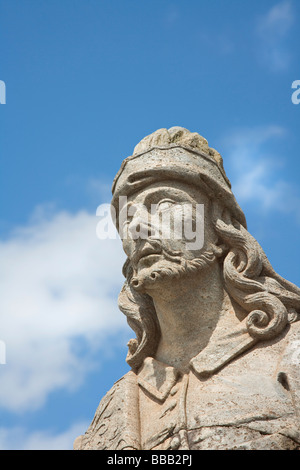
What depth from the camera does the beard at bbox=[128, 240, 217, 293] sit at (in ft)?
28.5

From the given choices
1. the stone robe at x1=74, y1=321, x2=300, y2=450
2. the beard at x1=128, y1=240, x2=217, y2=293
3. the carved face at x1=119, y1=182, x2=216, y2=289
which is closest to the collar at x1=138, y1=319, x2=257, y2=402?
the stone robe at x1=74, y1=321, x2=300, y2=450

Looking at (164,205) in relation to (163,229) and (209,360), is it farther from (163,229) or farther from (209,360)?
(209,360)

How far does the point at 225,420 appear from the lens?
758 cm

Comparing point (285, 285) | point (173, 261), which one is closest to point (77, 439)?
point (173, 261)

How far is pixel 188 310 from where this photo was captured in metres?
8.87

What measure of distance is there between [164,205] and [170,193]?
15 centimetres

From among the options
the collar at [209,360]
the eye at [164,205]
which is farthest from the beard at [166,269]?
the collar at [209,360]

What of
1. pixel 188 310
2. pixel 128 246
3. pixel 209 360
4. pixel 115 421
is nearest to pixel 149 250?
pixel 128 246

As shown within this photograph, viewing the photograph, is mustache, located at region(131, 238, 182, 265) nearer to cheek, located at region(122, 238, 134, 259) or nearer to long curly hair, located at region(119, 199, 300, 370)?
cheek, located at region(122, 238, 134, 259)

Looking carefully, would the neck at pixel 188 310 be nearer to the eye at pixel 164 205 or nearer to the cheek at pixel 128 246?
the cheek at pixel 128 246

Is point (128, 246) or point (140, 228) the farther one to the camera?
point (128, 246)
